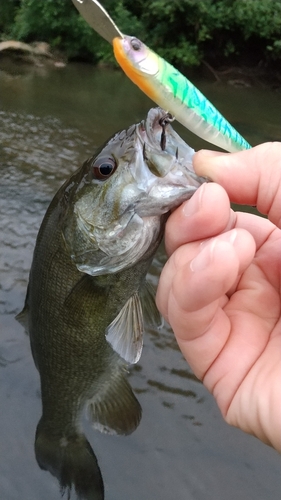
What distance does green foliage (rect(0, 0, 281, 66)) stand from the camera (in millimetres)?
16281

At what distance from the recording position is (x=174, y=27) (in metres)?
17.5

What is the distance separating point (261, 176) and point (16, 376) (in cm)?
248

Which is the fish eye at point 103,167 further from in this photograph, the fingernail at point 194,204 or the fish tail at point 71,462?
the fish tail at point 71,462

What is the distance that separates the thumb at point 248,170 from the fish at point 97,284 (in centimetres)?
5

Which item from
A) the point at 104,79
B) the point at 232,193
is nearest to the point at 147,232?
the point at 232,193

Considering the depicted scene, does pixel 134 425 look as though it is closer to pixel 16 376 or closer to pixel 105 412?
pixel 105 412

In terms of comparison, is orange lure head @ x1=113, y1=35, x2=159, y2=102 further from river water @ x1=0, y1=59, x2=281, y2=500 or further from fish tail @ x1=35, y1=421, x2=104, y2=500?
river water @ x1=0, y1=59, x2=281, y2=500

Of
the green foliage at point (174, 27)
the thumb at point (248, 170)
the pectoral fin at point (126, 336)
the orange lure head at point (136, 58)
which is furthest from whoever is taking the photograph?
the green foliage at point (174, 27)

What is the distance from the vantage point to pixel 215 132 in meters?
1.16

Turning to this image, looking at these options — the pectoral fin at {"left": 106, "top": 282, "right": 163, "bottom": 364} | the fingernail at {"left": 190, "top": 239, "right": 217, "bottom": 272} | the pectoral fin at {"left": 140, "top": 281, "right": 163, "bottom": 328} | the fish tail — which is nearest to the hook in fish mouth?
the fingernail at {"left": 190, "top": 239, "right": 217, "bottom": 272}

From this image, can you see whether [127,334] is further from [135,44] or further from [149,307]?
[135,44]

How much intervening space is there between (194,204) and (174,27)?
18298 mm

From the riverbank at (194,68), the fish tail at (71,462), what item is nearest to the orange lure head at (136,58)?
the fish tail at (71,462)

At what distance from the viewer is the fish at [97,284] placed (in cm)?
132
